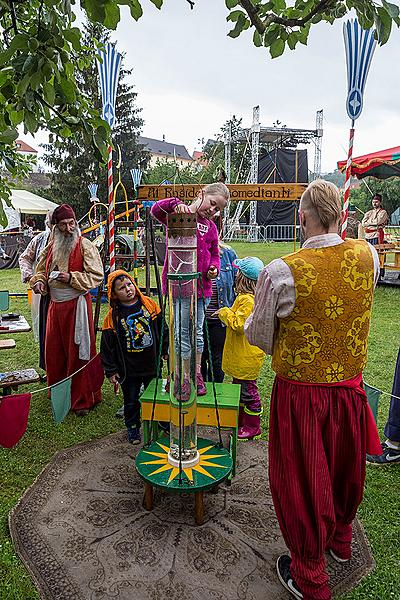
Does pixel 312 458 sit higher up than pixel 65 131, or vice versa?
pixel 65 131

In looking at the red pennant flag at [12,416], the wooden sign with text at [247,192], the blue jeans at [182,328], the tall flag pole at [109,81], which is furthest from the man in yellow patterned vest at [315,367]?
the wooden sign with text at [247,192]

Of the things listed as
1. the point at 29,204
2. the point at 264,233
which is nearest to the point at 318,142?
the point at 264,233

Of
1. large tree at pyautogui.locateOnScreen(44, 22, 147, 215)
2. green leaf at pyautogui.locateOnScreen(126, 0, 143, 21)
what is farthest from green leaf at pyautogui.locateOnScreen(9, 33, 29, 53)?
large tree at pyautogui.locateOnScreen(44, 22, 147, 215)

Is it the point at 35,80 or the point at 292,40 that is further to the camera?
the point at 292,40

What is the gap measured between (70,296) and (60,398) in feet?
3.47

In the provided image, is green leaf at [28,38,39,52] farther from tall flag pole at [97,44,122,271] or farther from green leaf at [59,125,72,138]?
tall flag pole at [97,44,122,271]

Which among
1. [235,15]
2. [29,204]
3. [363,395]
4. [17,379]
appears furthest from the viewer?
[29,204]

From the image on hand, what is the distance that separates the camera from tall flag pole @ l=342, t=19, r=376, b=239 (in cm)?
360

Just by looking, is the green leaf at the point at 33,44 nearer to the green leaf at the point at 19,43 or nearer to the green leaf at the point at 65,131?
the green leaf at the point at 19,43

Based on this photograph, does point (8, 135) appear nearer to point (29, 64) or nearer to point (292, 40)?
point (29, 64)

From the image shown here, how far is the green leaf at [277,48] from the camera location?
96.0 inches

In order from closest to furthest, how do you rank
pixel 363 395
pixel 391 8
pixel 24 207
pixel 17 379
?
pixel 391 8
pixel 363 395
pixel 17 379
pixel 24 207

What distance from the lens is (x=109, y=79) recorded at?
4188 mm

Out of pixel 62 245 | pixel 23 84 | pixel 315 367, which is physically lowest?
pixel 315 367
